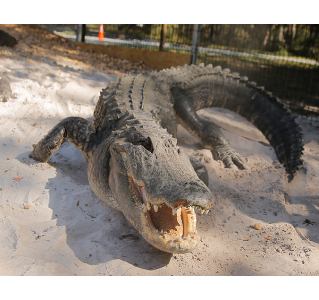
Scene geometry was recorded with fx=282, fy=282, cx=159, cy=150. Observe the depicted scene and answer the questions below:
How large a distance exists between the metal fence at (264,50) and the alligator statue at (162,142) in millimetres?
2311

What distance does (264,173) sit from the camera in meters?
3.87

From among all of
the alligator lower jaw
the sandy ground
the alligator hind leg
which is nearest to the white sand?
the sandy ground

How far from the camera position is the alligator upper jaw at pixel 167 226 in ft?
6.09

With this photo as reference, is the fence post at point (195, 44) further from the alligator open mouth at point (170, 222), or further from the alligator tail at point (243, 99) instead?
the alligator open mouth at point (170, 222)

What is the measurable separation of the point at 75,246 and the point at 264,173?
2703 millimetres

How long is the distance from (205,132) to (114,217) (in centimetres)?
252

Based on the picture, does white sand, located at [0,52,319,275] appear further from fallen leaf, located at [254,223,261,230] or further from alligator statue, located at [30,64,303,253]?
alligator statue, located at [30,64,303,253]

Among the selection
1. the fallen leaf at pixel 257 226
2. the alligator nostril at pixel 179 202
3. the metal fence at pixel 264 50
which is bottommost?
the fallen leaf at pixel 257 226

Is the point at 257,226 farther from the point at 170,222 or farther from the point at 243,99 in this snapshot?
the point at 243,99

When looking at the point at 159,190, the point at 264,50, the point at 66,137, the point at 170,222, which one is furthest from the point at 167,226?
the point at 264,50

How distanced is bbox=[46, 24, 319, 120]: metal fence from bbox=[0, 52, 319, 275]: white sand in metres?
2.72

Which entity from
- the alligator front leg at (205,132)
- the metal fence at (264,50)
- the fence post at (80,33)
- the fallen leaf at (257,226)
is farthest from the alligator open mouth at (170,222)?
the fence post at (80,33)

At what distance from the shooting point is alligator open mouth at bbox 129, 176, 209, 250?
6.13ft

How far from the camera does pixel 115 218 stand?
8.66 feet
